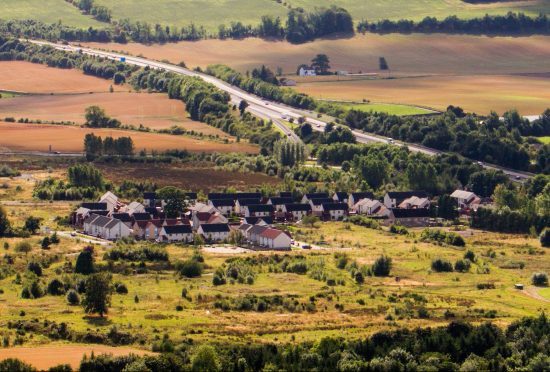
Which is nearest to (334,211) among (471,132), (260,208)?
(260,208)

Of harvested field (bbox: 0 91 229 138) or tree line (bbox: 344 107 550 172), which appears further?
harvested field (bbox: 0 91 229 138)

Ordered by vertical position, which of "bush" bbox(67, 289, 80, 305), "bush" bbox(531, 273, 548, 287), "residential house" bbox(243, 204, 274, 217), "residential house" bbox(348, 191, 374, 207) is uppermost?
"bush" bbox(67, 289, 80, 305)

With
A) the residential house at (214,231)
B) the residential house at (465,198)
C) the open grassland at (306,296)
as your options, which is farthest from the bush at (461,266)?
the residential house at (465,198)

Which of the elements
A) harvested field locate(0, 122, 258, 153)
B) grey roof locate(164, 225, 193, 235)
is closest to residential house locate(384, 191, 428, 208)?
grey roof locate(164, 225, 193, 235)

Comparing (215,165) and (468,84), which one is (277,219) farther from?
(468,84)

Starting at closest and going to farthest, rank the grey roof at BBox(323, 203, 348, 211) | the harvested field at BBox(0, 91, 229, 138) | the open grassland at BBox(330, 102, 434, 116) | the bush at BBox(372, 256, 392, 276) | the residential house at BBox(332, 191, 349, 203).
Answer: the bush at BBox(372, 256, 392, 276), the grey roof at BBox(323, 203, 348, 211), the residential house at BBox(332, 191, 349, 203), the harvested field at BBox(0, 91, 229, 138), the open grassland at BBox(330, 102, 434, 116)

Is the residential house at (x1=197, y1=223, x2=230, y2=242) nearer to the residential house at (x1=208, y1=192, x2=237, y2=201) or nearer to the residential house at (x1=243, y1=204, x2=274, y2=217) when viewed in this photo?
the residential house at (x1=243, y1=204, x2=274, y2=217)

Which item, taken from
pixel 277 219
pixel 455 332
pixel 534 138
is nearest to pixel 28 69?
pixel 534 138

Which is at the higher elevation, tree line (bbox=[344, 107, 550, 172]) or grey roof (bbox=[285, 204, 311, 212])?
tree line (bbox=[344, 107, 550, 172])
